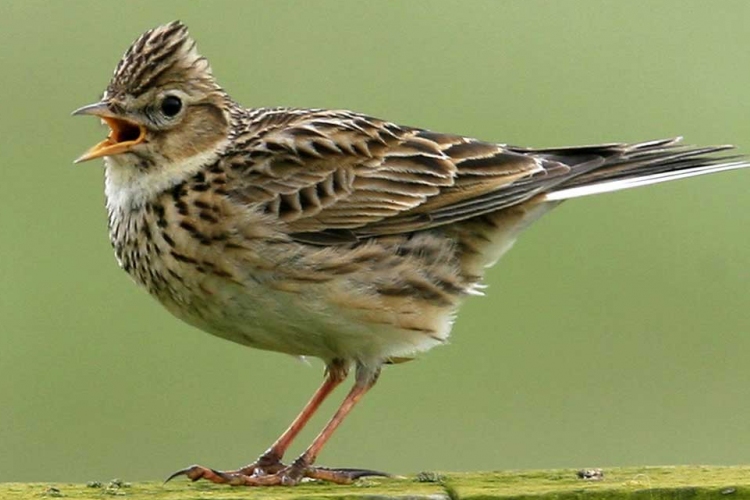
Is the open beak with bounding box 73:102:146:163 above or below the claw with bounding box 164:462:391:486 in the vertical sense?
above

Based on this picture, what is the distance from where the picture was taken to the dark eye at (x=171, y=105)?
8.93m

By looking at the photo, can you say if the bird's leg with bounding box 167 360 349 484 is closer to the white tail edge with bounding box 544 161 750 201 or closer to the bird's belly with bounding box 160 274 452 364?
the bird's belly with bounding box 160 274 452 364

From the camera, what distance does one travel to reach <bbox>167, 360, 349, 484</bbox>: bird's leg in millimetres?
7773

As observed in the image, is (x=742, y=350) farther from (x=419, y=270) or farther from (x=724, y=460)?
(x=419, y=270)

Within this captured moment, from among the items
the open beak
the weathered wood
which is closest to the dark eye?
the open beak

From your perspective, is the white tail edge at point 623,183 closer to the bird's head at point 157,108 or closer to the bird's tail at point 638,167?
the bird's tail at point 638,167

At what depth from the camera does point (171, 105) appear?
29.4 feet

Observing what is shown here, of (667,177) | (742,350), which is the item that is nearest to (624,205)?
(742,350)

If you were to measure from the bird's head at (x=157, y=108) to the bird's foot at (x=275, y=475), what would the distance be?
4.77 ft

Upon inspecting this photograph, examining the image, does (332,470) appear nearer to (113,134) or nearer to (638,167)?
(113,134)

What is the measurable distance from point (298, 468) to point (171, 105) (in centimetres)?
178

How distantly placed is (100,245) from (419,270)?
6.80 m

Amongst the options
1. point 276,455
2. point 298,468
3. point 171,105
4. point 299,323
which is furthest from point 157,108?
point 298,468

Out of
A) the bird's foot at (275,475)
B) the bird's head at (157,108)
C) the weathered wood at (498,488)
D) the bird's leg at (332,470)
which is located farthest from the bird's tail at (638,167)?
the weathered wood at (498,488)
